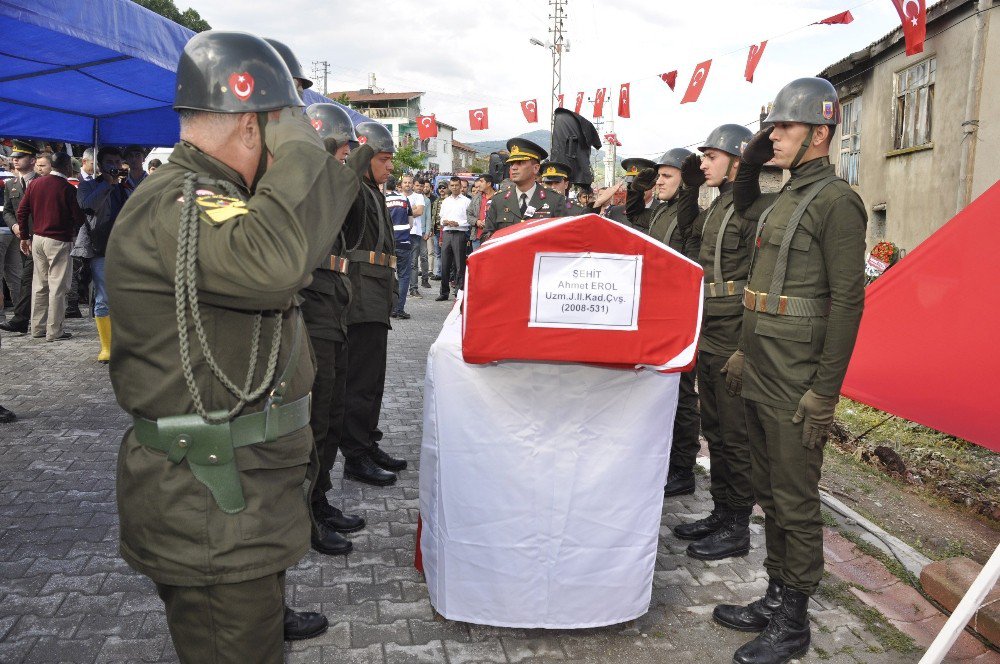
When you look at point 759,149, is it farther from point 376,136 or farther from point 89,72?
point 89,72

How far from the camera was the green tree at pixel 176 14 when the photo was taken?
36.6 metres

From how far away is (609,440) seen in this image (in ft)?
9.75

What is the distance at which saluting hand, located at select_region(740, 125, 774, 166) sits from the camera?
375 centimetres

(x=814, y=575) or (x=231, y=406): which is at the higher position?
(x=231, y=406)

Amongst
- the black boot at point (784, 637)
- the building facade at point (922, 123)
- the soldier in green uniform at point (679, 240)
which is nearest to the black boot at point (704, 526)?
the soldier in green uniform at point (679, 240)

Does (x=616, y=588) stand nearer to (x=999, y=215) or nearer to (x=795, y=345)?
(x=795, y=345)

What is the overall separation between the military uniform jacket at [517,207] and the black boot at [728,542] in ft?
12.4

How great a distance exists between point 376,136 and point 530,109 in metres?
16.2

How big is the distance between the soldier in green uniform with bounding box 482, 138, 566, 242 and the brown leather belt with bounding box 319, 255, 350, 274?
3443 mm

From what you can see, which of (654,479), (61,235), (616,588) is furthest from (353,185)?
(61,235)

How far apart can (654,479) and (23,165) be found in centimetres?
949

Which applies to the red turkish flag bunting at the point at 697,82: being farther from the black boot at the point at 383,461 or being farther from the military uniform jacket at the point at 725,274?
the black boot at the point at 383,461

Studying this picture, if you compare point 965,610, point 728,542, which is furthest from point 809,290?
point 728,542

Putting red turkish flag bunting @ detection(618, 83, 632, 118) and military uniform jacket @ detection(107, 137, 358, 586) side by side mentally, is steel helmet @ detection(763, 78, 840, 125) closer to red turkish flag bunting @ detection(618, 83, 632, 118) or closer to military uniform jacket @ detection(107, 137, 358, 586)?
military uniform jacket @ detection(107, 137, 358, 586)
